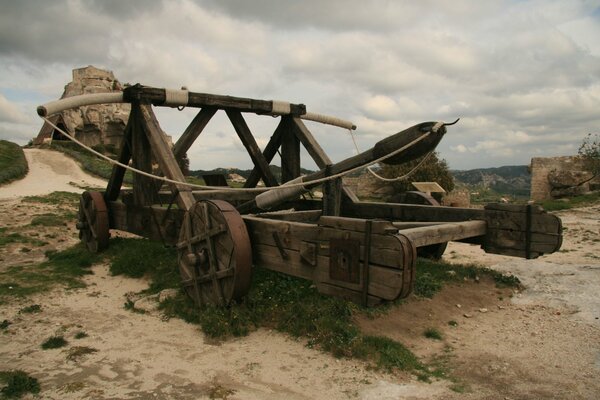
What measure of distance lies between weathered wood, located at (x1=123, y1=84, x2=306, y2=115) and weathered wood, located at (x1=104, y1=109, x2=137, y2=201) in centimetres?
28

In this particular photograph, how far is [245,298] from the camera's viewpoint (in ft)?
15.6

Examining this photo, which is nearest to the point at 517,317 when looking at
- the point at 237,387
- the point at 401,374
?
the point at 401,374

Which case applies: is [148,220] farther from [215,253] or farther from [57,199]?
[57,199]

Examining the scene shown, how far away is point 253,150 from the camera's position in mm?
7629

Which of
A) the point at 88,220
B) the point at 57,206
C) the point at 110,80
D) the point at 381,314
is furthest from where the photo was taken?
the point at 110,80

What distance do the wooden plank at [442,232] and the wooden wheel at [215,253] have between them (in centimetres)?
156

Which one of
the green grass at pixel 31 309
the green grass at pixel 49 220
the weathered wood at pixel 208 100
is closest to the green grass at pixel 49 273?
the green grass at pixel 31 309

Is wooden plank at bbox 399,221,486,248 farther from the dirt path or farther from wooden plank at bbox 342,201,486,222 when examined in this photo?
the dirt path

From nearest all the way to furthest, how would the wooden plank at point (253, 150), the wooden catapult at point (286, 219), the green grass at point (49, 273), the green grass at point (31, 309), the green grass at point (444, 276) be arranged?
the wooden catapult at point (286, 219), the green grass at point (31, 309), the green grass at point (444, 276), the green grass at point (49, 273), the wooden plank at point (253, 150)

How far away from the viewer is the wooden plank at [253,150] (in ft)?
24.6

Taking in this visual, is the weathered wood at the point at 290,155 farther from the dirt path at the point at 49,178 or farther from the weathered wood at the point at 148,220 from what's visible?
the dirt path at the point at 49,178

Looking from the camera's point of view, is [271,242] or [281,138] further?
[281,138]

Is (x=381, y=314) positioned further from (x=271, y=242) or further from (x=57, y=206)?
(x=57, y=206)

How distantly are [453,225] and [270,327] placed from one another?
2.08 metres
